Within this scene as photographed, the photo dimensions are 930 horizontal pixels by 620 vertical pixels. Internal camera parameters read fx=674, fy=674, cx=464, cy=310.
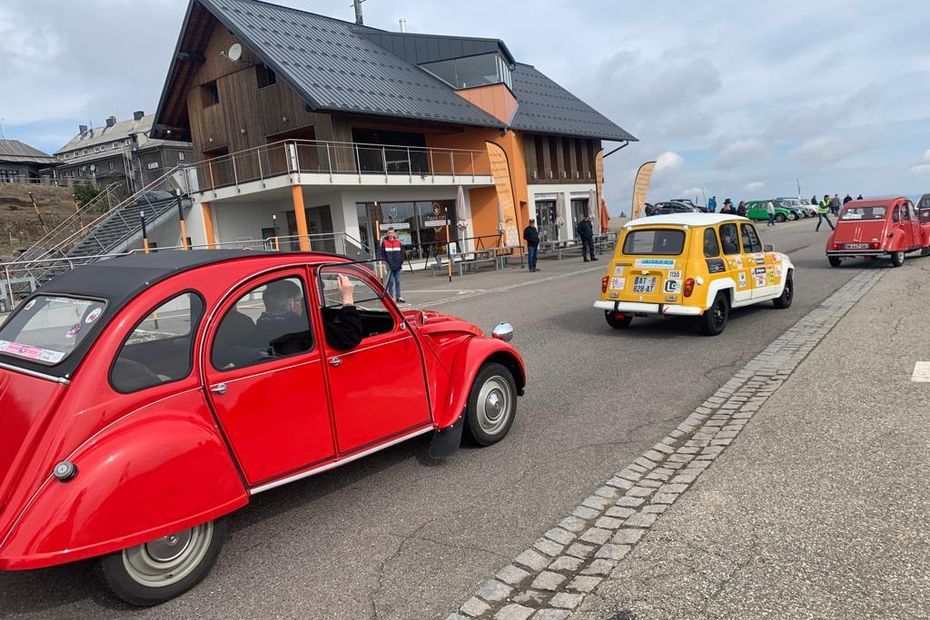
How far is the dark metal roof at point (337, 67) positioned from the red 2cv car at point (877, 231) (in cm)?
1635

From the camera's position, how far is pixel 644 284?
31.7 ft

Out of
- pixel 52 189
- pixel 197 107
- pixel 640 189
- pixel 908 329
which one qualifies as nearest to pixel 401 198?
pixel 197 107

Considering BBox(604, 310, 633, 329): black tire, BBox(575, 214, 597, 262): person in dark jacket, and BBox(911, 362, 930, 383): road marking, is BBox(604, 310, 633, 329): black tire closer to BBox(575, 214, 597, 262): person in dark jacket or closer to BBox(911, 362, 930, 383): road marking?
BBox(911, 362, 930, 383): road marking

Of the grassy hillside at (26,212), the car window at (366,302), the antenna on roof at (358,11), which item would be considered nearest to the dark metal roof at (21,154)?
the grassy hillside at (26,212)

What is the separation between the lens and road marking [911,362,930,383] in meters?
6.41

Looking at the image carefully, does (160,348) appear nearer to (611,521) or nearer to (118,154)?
(611,521)

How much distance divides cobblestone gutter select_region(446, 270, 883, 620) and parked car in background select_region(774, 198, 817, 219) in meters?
50.5

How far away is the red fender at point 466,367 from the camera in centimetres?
481

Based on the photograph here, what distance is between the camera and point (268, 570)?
3.59 meters

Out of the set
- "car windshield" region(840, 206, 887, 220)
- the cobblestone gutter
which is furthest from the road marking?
"car windshield" region(840, 206, 887, 220)

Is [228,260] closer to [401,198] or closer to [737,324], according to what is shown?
[737,324]

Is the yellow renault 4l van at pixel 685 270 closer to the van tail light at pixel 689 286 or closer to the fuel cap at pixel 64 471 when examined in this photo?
the van tail light at pixel 689 286

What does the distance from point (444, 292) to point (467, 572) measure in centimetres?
1503

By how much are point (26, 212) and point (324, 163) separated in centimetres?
3019
